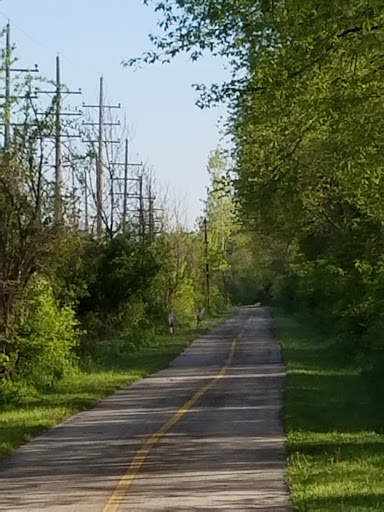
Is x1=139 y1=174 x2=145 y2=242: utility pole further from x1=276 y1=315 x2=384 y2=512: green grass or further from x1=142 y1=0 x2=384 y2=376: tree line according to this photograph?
x1=142 y1=0 x2=384 y2=376: tree line

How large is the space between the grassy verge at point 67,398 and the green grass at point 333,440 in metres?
4.67

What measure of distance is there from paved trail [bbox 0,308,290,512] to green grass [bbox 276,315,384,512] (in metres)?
0.35

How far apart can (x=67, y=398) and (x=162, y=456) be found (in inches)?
441

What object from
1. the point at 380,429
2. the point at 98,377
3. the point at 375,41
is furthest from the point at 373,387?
the point at 375,41

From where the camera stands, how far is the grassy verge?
22062mm

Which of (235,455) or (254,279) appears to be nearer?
(235,455)

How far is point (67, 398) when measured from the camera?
29125 millimetres

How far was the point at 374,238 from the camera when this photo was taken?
116 feet

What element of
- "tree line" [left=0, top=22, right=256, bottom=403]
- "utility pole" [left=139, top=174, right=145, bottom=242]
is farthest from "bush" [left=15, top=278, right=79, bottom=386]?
"utility pole" [left=139, top=174, right=145, bottom=242]

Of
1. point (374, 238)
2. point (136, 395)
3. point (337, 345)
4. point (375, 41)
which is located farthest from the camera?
point (337, 345)

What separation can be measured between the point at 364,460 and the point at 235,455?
219 cm

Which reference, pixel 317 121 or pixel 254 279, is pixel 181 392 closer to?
pixel 317 121

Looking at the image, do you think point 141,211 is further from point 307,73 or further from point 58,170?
point 307,73

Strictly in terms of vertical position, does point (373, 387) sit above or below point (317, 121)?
below
